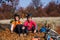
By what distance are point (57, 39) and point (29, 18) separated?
4.60 ft

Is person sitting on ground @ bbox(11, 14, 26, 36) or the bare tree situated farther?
the bare tree

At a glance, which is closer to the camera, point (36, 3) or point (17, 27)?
point (17, 27)

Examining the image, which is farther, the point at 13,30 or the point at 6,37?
the point at 13,30

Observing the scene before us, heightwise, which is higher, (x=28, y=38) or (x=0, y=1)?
(x=0, y=1)

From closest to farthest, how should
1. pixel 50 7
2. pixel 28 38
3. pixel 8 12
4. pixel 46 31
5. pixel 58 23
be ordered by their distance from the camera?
pixel 28 38 → pixel 46 31 → pixel 58 23 → pixel 8 12 → pixel 50 7

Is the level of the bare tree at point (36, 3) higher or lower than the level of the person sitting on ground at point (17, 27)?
lower

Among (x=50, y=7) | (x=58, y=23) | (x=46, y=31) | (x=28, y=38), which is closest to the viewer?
(x=28, y=38)

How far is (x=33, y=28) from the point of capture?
8320mm

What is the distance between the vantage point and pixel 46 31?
8.07 metres

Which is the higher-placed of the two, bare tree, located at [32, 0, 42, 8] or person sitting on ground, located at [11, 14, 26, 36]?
person sitting on ground, located at [11, 14, 26, 36]

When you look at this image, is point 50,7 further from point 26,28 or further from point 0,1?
point 26,28

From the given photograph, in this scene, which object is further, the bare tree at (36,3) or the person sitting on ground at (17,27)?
the bare tree at (36,3)

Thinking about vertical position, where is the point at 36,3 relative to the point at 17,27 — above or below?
below

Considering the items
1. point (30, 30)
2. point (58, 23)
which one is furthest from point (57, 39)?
point (58, 23)
